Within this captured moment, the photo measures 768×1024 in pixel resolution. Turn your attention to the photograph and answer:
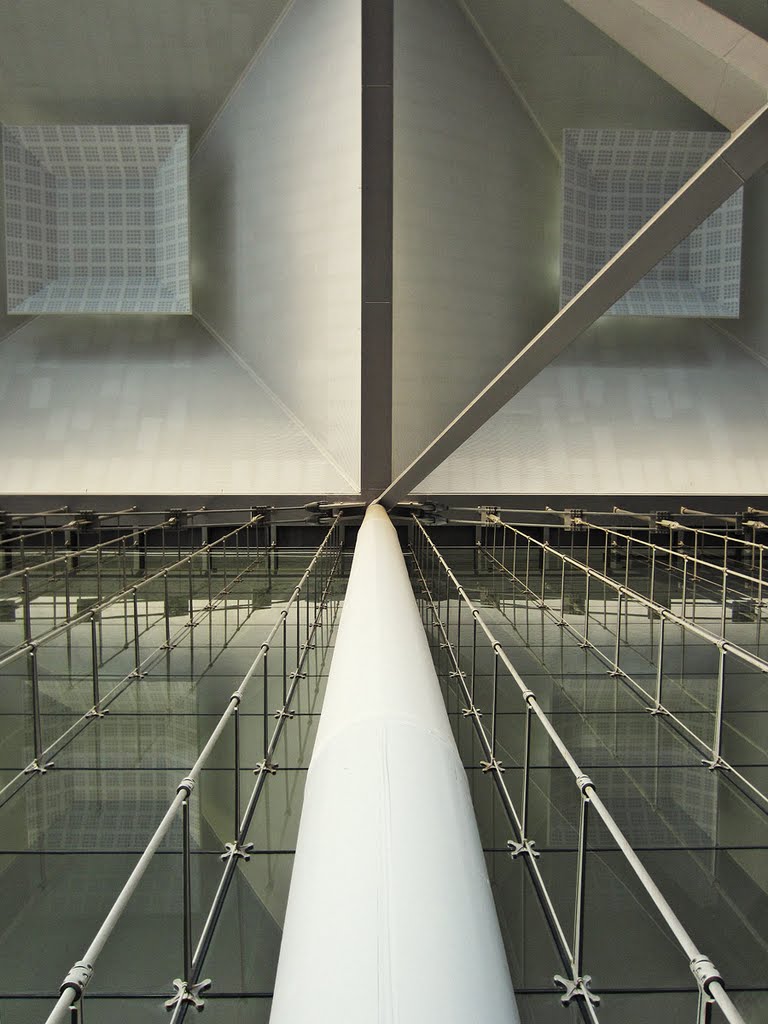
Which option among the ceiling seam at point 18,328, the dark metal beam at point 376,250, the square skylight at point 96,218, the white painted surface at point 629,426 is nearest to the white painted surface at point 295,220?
the dark metal beam at point 376,250

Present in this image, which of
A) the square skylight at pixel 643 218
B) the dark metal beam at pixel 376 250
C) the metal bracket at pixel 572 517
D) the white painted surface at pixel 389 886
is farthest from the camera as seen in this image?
the square skylight at pixel 643 218

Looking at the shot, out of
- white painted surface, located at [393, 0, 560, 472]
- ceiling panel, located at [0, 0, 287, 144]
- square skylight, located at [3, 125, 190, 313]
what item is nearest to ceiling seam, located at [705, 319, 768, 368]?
white painted surface, located at [393, 0, 560, 472]

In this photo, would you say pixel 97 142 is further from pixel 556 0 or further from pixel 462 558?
pixel 462 558

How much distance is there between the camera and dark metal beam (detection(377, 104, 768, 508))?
654 centimetres

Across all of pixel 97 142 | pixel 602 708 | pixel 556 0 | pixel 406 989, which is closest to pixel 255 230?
pixel 97 142

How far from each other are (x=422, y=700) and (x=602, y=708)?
3.78 metres

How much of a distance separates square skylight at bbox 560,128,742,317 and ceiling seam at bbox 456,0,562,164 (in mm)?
710

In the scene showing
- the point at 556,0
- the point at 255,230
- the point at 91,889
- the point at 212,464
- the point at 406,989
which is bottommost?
the point at 91,889

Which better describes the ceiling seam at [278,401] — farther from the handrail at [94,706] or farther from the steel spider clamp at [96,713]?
the steel spider clamp at [96,713]

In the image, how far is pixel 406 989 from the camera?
1.44m

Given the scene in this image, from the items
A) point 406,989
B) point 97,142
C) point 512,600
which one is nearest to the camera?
point 406,989

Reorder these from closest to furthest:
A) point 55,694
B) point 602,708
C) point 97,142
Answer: point 602,708
point 55,694
point 97,142

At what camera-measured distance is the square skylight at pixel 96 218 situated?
18.0 meters

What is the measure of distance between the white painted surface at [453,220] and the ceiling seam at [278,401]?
1.23m
